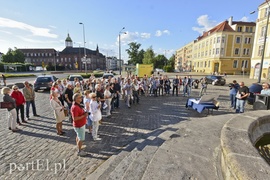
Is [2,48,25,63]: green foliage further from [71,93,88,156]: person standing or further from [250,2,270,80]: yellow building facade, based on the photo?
[250,2,270,80]: yellow building facade

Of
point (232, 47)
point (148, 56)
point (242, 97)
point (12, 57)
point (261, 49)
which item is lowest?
point (242, 97)

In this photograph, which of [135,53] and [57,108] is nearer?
[57,108]

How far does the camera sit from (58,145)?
15.0 ft

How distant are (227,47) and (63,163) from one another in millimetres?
A: 53125

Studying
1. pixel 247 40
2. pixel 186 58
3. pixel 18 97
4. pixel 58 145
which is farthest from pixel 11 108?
pixel 186 58

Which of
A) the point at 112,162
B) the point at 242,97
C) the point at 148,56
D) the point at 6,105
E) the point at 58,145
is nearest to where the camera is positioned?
the point at 112,162

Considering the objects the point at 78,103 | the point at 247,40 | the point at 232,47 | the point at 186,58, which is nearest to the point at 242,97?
the point at 78,103

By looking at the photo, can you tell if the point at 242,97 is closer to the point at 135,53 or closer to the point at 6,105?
the point at 6,105

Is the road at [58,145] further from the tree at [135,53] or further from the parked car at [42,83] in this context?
the tree at [135,53]

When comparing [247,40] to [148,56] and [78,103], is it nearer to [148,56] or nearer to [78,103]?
[148,56]

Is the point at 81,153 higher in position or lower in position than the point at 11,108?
lower

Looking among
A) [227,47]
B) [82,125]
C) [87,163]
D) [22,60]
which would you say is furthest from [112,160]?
[22,60]

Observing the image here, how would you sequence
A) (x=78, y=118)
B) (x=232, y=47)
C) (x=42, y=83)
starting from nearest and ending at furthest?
(x=78, y=118) < (x=42, y=83) < (x=232, y=47)

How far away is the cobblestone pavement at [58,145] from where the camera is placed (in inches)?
135
